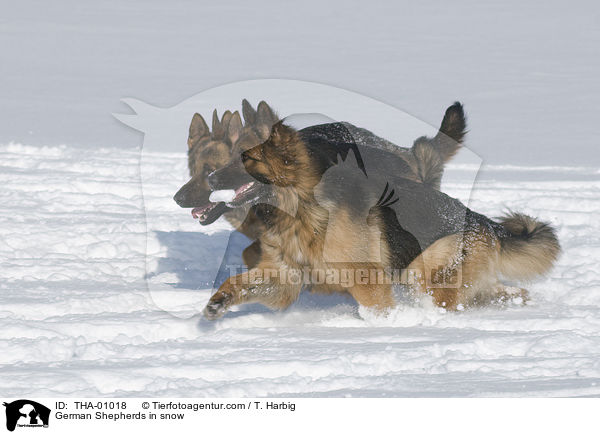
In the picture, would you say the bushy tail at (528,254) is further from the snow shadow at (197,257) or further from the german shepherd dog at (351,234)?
the snow shadow at (197,257)

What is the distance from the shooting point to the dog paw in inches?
173

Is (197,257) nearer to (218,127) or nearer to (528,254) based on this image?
(218,127)

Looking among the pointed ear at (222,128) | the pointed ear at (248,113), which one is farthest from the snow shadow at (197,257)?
the pointed ear at (248,113)

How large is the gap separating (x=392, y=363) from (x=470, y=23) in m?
24.2

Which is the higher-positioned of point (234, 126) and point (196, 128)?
point (196, 128)

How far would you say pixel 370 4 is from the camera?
30.4 m

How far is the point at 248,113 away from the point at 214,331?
1.33 metres

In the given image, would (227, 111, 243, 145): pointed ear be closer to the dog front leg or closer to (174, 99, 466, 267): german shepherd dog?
(174, 99, 466, 267): german shepherd dog

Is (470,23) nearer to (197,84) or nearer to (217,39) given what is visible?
(217,39)

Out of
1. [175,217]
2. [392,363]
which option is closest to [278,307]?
[392,363]

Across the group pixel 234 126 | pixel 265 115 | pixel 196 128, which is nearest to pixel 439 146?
pixel 234 126
